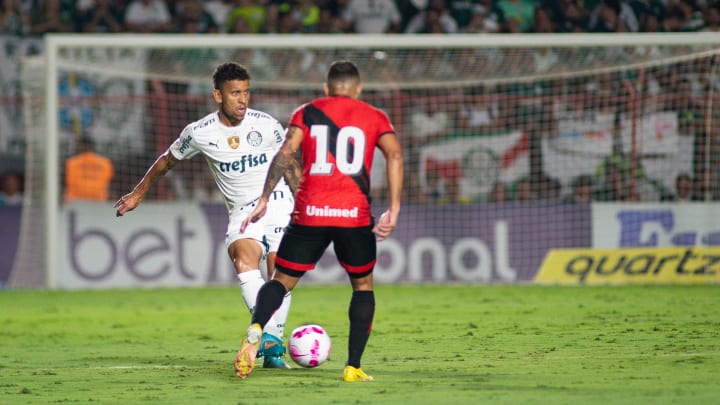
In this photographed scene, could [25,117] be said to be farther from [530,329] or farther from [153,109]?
[530,329]

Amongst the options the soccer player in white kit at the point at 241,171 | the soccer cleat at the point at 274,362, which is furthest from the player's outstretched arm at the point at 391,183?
the soccer cleat at the point at 274,362

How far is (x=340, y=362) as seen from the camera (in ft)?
26.5

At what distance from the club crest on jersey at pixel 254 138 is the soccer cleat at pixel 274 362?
1.52m

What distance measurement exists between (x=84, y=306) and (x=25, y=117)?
5.01 m

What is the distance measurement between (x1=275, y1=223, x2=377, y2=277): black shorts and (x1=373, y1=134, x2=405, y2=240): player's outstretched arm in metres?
0.16

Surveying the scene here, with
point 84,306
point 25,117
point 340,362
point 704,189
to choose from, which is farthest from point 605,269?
point 25,117

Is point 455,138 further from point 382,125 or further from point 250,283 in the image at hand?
point 382,125

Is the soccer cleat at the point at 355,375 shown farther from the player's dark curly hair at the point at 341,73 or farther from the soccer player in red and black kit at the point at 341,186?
the player's dark curly hair at the point at 341,73

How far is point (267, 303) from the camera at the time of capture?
22.9ft

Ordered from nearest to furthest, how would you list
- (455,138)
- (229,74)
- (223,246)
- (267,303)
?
(267,303) < (229,74) < (223,246) < (455,138)

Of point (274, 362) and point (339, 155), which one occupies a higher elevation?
point (339, 155)

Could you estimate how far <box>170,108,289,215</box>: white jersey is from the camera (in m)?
8.22

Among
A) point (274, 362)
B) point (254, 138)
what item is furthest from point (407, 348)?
point (254, 138)

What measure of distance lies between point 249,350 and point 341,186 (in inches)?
44.0
